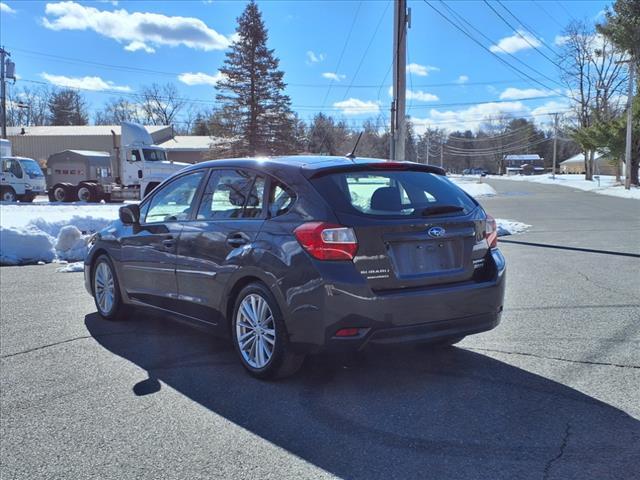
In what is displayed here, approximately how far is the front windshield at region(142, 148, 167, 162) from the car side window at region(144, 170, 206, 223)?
24.2m

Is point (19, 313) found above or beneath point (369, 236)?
beneath

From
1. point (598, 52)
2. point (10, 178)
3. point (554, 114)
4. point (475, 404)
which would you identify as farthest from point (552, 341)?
point (554, 114)

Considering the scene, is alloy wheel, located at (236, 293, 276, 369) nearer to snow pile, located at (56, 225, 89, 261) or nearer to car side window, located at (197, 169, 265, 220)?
car side window, located at (197, 169, 265, 220)

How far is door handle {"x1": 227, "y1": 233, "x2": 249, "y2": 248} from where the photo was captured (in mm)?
4445

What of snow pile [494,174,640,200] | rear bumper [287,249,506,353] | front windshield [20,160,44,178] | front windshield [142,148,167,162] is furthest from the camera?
snow pile [494,174,640,200]

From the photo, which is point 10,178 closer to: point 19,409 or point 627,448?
point 19,409

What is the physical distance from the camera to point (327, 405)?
3936 mm

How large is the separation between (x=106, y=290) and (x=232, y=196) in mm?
2440

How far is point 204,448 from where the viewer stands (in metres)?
3.38

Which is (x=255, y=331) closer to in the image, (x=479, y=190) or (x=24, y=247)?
(x=24, y=247)

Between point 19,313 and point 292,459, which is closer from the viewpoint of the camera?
point 292,459

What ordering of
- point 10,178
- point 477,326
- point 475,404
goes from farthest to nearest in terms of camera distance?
point 10,178 < point 477,326 < point 475,404

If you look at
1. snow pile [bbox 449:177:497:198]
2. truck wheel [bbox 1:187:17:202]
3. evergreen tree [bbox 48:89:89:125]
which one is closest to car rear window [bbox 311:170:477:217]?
snow pile [bbox 449:177:497:198]

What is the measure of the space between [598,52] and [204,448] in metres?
59.5
